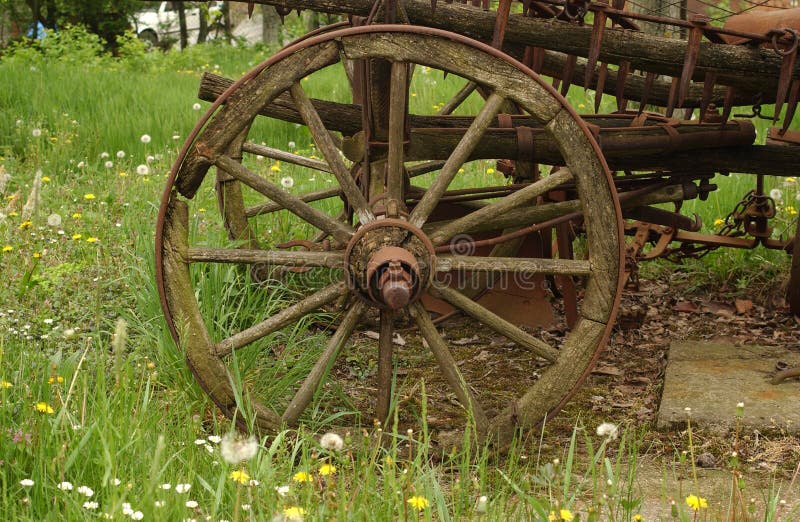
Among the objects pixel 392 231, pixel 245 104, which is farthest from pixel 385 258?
pixel 245 104

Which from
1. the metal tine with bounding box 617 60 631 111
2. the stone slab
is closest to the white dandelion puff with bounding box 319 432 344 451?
the stone slab

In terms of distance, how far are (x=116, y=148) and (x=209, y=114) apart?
366cm

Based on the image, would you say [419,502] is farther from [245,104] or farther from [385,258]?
[245,104]

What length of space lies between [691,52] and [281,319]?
1593mm

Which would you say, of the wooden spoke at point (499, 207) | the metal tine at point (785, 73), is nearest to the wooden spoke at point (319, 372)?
the wooden spoke at point (499, 207)

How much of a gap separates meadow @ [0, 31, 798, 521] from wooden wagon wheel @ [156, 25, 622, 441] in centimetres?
16

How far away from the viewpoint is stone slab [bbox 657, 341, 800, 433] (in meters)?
3.17

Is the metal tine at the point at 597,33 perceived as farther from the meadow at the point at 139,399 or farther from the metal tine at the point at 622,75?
the meadow at the point at 139,399

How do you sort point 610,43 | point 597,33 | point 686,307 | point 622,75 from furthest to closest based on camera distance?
point 686,307, point 622,75, point 610,43, point 597,33

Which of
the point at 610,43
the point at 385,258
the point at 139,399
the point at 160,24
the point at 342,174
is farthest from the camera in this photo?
the point at 160,24

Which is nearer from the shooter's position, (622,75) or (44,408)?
(44,408)

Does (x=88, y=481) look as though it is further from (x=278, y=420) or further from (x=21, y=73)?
(x=21, y=73)

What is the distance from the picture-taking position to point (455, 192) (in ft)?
12.8

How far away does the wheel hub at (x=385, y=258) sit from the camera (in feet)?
9.14
